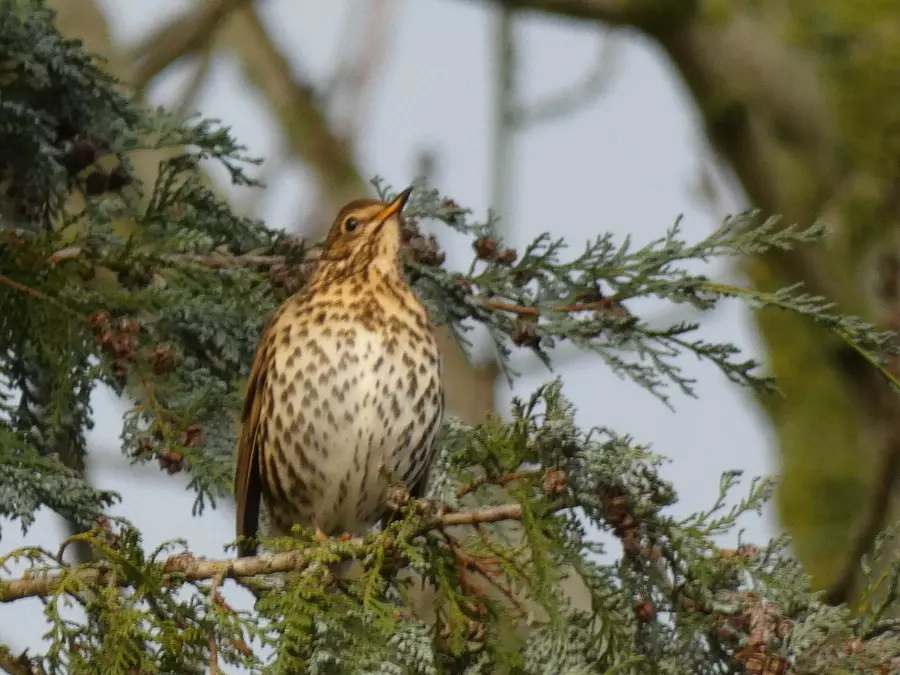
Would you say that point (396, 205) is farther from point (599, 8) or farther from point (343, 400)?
point (599, 8)

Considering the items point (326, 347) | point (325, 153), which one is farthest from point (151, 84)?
point (326, 347)

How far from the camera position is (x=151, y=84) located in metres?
6.25

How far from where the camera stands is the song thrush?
350cm

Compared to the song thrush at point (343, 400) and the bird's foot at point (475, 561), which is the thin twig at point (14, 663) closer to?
the bird's foot at point (475, 561)

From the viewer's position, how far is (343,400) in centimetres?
349

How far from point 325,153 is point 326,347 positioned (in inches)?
186

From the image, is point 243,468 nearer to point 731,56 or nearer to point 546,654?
point 546,654

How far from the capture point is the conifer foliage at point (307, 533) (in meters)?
2.40

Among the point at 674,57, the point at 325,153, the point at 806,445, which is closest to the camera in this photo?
the point at 674,57

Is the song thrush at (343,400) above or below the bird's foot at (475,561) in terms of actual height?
above

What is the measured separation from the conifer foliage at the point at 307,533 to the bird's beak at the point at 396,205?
16cm

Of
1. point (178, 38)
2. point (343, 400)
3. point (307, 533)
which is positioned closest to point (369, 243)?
point (343, 400)

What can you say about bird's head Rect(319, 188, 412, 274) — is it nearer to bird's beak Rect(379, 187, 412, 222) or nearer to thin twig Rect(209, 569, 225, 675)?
bird's beak Rect(379, 187, 412, 222)

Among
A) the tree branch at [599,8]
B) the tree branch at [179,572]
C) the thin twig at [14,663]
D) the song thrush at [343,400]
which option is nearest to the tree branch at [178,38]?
the tree branch at [599,8]
